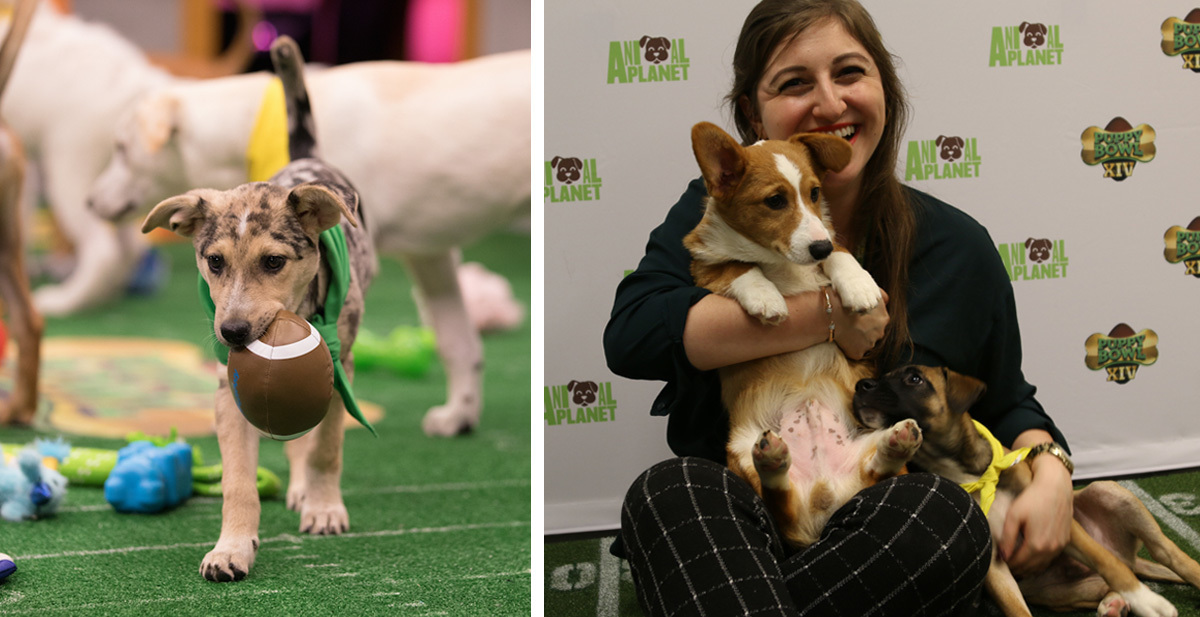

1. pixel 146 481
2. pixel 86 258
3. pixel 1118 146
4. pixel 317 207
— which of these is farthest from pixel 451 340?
pixel 86 258

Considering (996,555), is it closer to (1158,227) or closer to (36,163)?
(1158,227)

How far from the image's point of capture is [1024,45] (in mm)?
2736

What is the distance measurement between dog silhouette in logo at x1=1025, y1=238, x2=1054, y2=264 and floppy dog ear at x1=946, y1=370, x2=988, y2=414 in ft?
3.41

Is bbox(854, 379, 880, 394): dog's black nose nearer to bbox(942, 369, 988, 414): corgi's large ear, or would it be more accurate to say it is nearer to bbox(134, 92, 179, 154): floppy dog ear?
bbox(942, 369, 988, 414): corgi's large ear

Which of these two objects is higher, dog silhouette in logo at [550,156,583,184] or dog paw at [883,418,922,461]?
dog silhouette in logo at [550,156,583,184]

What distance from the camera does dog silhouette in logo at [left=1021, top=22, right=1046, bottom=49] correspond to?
2.73 meters

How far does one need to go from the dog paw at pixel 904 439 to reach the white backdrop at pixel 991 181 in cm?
112

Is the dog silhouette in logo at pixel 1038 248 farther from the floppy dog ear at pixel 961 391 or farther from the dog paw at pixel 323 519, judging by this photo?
the dog paw at pixel 323 519

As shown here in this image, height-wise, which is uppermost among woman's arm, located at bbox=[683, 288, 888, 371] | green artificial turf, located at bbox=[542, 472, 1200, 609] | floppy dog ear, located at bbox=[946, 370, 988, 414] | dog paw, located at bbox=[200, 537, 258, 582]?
woman's arm, located at bbox=[683, 288, 888, 371]

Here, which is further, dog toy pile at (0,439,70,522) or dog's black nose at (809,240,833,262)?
dog toy pile at (0,439,70,522)

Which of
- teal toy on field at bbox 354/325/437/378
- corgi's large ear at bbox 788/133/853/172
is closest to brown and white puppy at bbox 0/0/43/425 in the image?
teal toy on field at bbox 354/325/437/378

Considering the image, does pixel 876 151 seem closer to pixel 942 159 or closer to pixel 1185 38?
pixel 942 159

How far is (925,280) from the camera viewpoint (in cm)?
203

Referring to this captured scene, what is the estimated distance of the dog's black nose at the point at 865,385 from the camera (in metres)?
1.88
